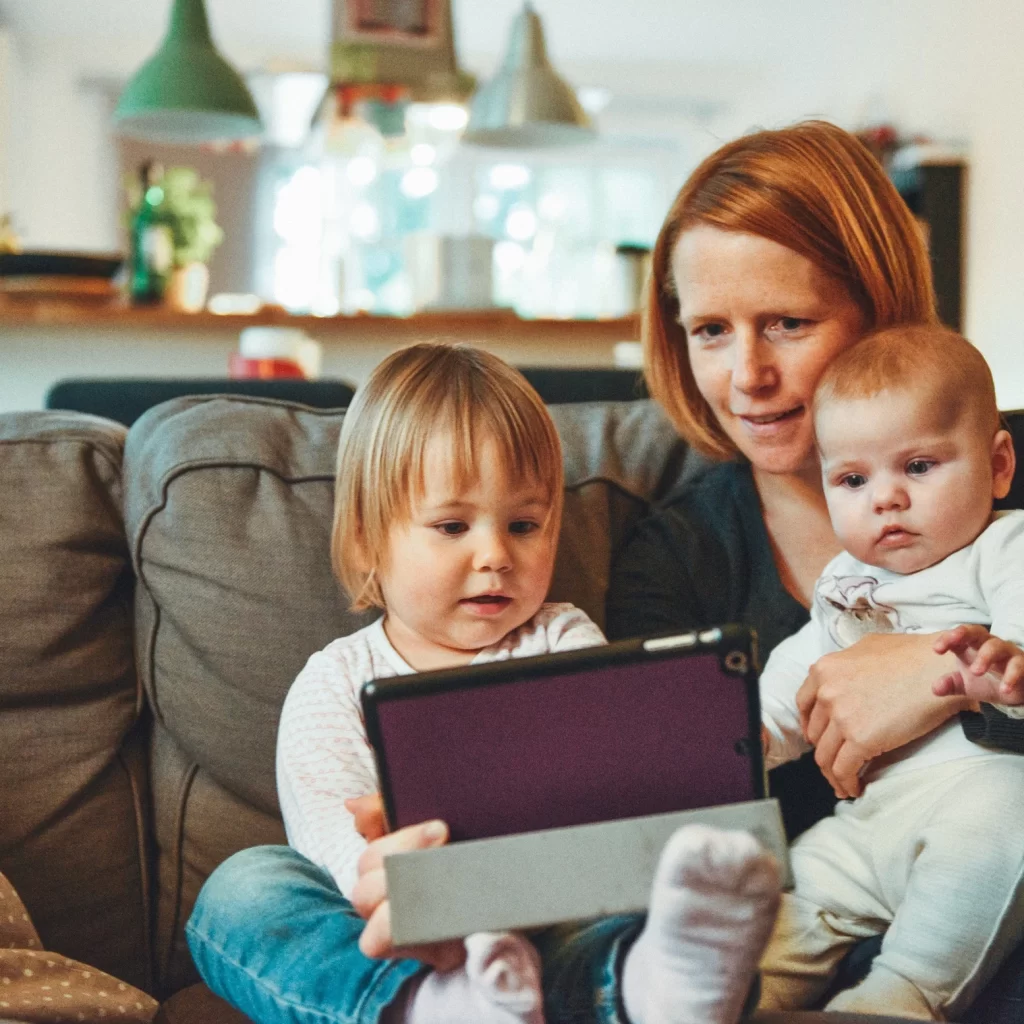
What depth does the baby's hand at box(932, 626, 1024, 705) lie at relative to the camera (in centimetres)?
94

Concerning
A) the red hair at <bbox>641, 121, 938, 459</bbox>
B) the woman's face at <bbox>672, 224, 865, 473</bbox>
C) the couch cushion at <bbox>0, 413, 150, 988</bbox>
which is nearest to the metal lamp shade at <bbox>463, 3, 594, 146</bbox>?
the red hair at <bbox>641, 121, 938, 459</bbox>

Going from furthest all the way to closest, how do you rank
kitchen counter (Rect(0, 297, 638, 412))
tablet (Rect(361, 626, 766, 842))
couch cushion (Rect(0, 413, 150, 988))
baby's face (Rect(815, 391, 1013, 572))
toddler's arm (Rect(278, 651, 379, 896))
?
kitchen counter (Rect(0, 297, 638, 412))
couch cushion (Rect(0, 413, 150, 988))
baby's face (Rect(815, 391, 1013, 572))
toddler's arm (Rect(278, 651, 379, 896))
tablet (Rect(361, 626, 766, 842))

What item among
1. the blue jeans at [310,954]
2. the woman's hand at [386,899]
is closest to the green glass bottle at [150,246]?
the blue jeans at [310,954]

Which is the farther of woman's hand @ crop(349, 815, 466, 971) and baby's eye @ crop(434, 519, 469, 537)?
baby's eye @ crop(434, 519, 469, 537)

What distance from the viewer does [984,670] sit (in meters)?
0.94

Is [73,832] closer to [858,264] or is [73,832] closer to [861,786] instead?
[861,786]

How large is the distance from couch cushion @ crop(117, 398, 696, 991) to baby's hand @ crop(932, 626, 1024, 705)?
0.50 metres

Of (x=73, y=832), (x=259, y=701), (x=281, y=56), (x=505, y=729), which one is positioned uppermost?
(x=281, y=56)

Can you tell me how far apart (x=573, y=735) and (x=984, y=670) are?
0.36 m

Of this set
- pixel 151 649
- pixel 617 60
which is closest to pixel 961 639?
pixel 151 649

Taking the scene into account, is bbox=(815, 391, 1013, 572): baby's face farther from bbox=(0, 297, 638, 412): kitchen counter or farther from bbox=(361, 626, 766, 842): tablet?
bbox=(0, 297, 638, 412): kitchen counter

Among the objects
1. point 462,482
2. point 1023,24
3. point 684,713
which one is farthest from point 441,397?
point 1023,24

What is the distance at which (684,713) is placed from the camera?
2.67ft

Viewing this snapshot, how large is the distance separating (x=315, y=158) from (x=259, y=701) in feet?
20.2
